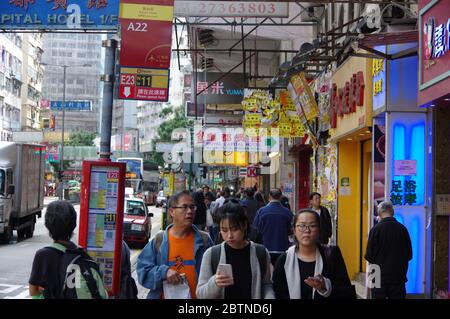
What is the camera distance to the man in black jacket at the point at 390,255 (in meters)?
8.84

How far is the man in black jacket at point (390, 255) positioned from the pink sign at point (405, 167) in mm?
2506

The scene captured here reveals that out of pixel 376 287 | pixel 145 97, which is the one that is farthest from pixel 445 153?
pixel 145 97

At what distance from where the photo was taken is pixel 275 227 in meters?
11.2

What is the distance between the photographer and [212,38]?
26250 millimetres

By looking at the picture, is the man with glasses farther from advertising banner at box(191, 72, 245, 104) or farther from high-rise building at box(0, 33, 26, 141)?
high-rise building at box(0, 33, 26, 141)

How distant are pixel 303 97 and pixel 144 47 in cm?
628

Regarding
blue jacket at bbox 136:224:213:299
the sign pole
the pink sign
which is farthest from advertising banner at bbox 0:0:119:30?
blue jacket at bbox 136:224:213:299

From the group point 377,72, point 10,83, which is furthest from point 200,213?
point 10,83

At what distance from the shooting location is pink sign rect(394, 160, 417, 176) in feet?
37.2

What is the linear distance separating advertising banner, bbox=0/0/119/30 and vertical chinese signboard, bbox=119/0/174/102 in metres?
2.10

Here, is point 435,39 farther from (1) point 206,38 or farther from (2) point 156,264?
(1) point 206,38

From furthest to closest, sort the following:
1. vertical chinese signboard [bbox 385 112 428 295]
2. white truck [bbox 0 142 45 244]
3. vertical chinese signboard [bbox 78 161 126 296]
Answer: white truck [bbox 0 142 45 244], vertical chinese signboard [bbox 385 112 428 295], vertical chinese signboard [bbox 78 161 126 296]
